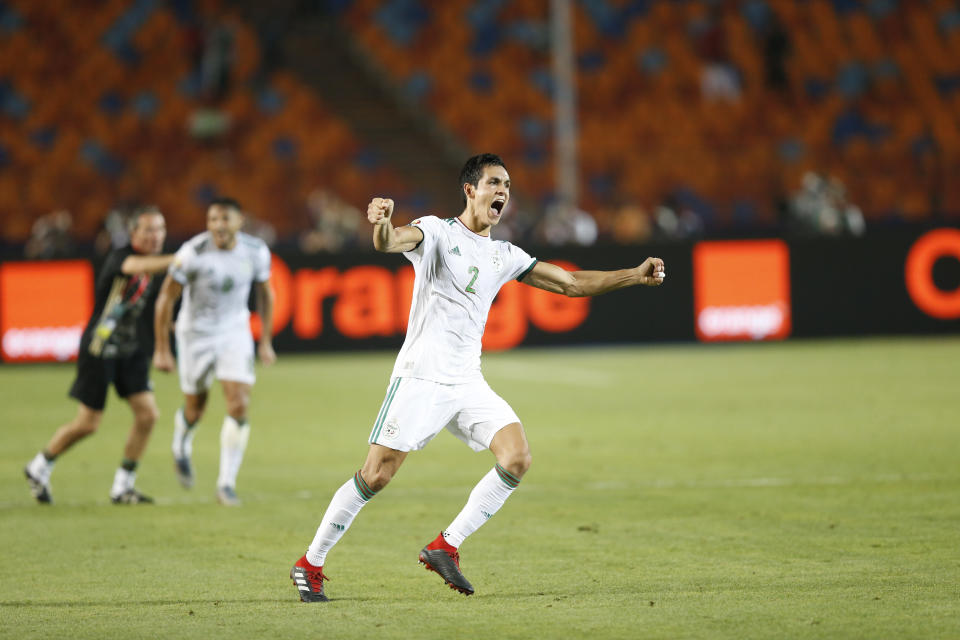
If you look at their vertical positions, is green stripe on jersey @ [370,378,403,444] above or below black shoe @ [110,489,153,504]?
above

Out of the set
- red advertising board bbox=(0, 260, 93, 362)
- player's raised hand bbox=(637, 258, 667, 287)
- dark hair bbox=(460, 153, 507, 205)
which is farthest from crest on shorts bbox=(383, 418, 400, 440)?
red advertising board bbox=(0, 260, 93, 362)

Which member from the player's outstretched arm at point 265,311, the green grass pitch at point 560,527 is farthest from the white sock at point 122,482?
the player's outstretched arm at point 265,311

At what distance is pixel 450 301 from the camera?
6.86 meters

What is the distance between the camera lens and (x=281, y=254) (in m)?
21.0

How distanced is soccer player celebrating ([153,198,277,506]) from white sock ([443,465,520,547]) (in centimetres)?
330

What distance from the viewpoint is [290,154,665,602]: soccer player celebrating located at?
663cm

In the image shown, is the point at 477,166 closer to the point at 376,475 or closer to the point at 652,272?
the point at 652,272

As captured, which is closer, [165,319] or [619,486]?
[165,319]

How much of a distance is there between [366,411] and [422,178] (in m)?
14.7

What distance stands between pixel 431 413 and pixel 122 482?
394 centimetres

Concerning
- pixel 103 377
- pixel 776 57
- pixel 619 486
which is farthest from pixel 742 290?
pixel 103 377

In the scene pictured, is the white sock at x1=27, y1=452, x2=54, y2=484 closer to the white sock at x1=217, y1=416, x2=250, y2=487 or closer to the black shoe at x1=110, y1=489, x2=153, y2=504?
the black shoe at x1=110, y1=489, x2=153, y2=504

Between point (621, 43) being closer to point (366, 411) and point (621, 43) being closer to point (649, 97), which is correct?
point (649, 97)

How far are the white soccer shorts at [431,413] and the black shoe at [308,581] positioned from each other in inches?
26.1
